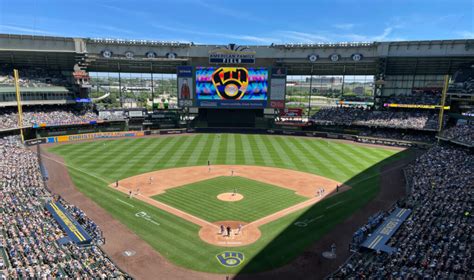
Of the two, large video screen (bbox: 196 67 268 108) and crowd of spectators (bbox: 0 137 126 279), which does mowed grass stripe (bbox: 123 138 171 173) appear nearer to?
crowd of spectators (bbox: 0 137 126 279)

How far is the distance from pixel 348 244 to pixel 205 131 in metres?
60.0

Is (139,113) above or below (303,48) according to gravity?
below

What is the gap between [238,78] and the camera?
75125mm

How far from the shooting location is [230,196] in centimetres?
3462

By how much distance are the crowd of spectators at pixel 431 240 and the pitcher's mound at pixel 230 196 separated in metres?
14.3

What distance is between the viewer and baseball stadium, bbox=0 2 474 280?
22.1 metres

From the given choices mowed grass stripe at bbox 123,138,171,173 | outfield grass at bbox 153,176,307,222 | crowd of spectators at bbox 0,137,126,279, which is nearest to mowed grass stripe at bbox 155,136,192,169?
mowed grass stripe at bbox 123,138,171,173

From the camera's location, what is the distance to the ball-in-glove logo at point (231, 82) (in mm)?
→ 74750

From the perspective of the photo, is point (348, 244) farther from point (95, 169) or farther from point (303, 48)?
point (303, 48)

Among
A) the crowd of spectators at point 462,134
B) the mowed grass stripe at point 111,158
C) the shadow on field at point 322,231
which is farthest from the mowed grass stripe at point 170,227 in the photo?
the crowd of spectators at point 462,134

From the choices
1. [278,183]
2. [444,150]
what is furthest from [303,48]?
[278,183]

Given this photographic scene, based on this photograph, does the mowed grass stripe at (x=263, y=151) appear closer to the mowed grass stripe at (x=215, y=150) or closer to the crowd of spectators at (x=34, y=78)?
the mowed grass stripe at (x=215, y=150)

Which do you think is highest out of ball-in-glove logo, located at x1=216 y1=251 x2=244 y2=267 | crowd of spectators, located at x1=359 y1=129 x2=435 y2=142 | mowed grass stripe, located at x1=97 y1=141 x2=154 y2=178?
crowd of spectators, located at x1=359 y1=129 x2=435 y2=142

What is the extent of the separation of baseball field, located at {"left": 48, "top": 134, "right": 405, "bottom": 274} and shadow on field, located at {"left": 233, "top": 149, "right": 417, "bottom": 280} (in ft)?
0.38
